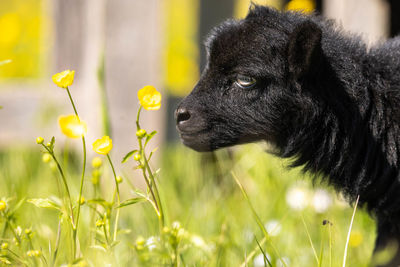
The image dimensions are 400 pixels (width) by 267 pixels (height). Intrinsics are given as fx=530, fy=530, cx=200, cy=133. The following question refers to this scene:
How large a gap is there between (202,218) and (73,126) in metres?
1.31

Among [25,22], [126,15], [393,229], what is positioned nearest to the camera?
[393,229]

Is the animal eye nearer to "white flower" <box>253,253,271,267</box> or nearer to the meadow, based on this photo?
the meadow

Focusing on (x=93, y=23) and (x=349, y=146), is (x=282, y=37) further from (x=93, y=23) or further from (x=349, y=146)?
(x=93, y=23)

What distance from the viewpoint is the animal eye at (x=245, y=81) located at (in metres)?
2.12

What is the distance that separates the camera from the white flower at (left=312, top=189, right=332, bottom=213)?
9.46 ft

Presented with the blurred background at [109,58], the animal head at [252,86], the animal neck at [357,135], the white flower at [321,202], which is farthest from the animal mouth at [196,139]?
the blurred background at [109,58]

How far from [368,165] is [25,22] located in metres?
7.10

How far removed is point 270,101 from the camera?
6.95 feet

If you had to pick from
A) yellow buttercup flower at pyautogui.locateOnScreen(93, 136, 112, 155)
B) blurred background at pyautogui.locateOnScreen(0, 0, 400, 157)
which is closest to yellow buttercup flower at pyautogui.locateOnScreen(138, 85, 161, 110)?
yellow buttercup flower at pyautogui.locateOnScreen(93, 136, 112, 155)

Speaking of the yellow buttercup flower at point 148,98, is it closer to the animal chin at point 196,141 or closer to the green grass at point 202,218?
the green grass at point 202,218

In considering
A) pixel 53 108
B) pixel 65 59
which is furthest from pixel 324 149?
pixel 65 59

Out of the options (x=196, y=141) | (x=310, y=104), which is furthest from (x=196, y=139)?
(x=310, y=104)

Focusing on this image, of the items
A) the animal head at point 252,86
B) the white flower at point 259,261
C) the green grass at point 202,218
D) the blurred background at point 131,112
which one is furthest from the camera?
the blurred background at point 131,112

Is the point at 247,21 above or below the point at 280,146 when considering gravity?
above
